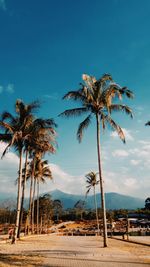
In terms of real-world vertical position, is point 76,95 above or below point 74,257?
above

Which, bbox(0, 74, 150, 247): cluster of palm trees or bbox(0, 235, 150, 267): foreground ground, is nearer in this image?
bbox(0, 235, 150, 267): foreground ground

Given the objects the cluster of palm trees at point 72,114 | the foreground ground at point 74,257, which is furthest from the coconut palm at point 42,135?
the foreground ground at point 74,257

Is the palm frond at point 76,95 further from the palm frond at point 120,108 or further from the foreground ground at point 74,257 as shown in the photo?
the foreground ground at point 74,257

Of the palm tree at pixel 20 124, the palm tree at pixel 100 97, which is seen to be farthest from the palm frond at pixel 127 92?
the palm tree at pixel 20 124

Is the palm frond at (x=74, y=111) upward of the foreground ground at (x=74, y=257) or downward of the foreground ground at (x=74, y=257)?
upward

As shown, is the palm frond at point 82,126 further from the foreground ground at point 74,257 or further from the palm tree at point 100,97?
the foreground ground at point 74,257

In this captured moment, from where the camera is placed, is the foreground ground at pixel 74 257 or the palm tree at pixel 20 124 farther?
the palm tree at pixel 20 124

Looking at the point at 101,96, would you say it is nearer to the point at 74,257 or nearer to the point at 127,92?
the point at 127,92

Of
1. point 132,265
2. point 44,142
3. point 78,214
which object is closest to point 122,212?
point 78,214

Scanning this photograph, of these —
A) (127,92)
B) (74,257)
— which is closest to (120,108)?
(127,92)

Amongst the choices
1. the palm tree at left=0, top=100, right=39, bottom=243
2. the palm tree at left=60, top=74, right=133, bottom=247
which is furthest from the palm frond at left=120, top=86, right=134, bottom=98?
the palm tree at left=0, top=100, right=39, bottom=243

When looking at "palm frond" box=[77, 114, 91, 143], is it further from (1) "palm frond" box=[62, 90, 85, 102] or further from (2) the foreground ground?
(2) the foreground ground

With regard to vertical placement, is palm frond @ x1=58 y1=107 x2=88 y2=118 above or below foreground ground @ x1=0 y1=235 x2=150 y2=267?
above

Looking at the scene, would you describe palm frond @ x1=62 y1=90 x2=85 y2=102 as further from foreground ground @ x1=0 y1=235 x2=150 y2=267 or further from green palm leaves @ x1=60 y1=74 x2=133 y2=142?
foreground ground @ x1=0 y1=235 x2=150 y2=267
